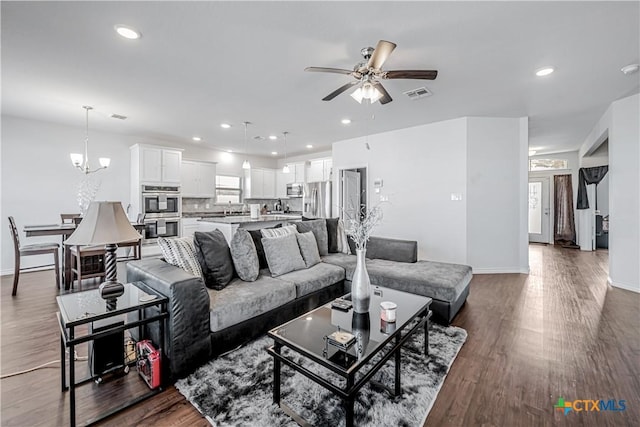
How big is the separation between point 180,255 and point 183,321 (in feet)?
2.06

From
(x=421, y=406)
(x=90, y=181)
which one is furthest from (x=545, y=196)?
(x=90, y=181)

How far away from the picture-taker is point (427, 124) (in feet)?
16.3

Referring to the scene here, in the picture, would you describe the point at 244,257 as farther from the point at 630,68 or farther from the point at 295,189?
the point at 295,189

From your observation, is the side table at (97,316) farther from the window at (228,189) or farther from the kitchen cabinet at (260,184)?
the kitchen cabinet at (260,184)

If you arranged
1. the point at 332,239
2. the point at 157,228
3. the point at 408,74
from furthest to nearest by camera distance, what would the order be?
the point at 157,228, the point at 332,239, the point at 408,74

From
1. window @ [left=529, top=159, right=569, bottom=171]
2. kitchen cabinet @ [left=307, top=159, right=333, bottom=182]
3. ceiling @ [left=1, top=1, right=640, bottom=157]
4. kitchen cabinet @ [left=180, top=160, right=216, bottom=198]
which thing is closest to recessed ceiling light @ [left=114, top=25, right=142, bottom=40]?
ceiling @ [left=1, top=1, right=640, bottom=157]

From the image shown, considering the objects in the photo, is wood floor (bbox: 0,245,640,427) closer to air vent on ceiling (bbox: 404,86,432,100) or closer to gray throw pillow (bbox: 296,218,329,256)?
gray throw pillow (bbox: 296,218,329,256)

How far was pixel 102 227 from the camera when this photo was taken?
1.74 meters

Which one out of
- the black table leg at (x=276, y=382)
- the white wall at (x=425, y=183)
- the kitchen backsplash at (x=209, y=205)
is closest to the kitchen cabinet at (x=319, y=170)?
the kitchen backsplash at (x=209, y=205)

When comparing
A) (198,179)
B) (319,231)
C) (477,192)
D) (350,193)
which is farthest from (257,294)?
(198,179)

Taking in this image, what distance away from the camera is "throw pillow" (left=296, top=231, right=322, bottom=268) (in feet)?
10.4

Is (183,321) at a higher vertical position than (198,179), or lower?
lower

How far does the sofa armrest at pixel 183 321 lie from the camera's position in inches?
69.6

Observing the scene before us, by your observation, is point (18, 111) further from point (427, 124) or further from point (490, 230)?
point (490, 230)
